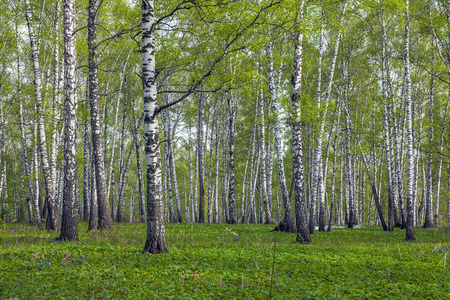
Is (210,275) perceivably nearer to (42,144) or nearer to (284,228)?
(284,228)

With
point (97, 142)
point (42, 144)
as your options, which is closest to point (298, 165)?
point (97, 142)

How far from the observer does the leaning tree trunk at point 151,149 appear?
243 inches

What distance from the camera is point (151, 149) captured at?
6.17 m

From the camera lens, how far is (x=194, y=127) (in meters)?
27.6

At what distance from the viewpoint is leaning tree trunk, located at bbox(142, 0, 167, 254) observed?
20.3 ft

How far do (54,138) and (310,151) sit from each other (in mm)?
17325

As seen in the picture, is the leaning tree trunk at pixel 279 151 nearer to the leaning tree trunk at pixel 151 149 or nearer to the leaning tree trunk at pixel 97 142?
the leaning tree trunk at pixel 151 149

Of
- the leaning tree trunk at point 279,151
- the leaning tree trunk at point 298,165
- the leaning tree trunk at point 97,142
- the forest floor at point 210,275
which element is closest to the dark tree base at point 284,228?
the leaning tree trunk at point 279,151

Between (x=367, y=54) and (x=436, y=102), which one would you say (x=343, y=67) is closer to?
(x=367, y=54)

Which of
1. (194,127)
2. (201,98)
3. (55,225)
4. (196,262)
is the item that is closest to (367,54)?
(201,98)

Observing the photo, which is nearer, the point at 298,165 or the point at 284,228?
the point at 298,165

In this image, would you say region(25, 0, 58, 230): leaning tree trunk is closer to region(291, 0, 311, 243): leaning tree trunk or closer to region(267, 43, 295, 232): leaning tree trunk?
region(267, 43, 295, 232): leaning tree trunk

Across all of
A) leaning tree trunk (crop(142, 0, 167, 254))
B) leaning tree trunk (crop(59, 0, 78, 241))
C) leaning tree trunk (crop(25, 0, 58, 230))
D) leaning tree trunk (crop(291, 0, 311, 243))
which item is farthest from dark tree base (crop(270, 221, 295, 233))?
→ leaning tree trunk (crop(25, 0, 58, 230))

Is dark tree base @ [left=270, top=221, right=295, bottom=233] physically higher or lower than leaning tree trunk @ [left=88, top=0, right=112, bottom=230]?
lower
